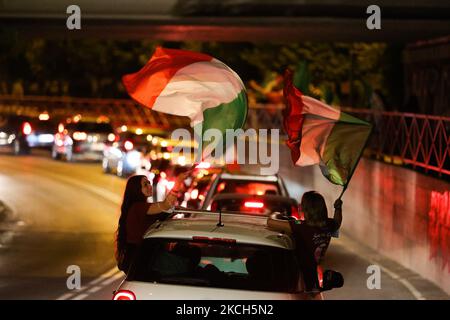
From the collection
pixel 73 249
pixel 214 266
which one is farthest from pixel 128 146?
pixel 214 266

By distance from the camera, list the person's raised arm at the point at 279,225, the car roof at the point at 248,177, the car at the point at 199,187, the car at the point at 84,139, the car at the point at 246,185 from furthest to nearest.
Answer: the car at the point at 84,139 < the car at the point at 199,187 < the car roof at the point at 248,177 < the car at the point at 246,185 < the person's raised arm at the point at 279,225

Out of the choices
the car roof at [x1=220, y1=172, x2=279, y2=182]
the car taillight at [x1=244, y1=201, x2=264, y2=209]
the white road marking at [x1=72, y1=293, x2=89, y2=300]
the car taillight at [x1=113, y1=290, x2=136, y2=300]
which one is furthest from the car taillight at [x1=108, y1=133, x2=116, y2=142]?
the car taillight at [x1=113, y1=290, x2=136, y2=300]

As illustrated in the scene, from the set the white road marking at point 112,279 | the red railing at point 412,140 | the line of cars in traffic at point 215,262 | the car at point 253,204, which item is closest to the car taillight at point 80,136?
the red railing at point 412,140

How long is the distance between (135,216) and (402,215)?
1032 centimetres

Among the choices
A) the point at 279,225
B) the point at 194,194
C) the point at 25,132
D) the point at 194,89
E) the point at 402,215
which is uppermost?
the point at 194,89

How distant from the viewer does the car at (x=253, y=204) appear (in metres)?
15.6

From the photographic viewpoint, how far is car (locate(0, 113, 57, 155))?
148 feet

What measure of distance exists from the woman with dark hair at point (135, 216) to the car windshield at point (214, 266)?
1.82 metres

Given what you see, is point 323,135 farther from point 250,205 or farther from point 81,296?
point 81,296

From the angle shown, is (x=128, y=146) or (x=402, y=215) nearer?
(x=402, y=215)

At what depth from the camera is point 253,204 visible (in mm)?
15648

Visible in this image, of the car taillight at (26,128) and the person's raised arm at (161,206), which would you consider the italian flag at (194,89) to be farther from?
the car taillight at (26,128)

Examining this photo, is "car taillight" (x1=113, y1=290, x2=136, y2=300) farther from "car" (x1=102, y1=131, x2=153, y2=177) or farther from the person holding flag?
"car" (x1=102, y1=131, x2=153, y2=177)
